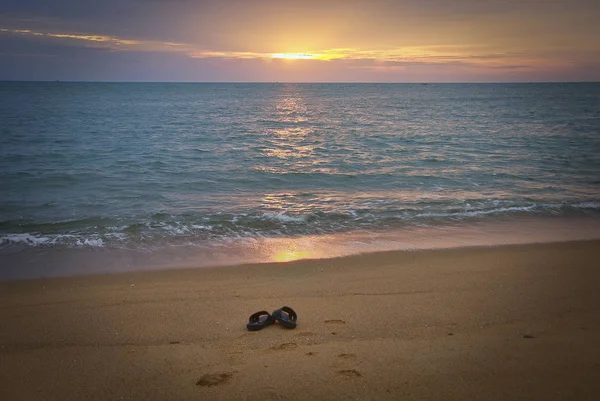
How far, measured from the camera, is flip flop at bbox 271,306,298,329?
5105 mm

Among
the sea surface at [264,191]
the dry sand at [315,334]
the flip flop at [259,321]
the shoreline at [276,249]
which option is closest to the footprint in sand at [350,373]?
the dry sand at [315,334]

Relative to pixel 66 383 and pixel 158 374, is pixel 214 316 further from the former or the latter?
Answer: pixel 66 383

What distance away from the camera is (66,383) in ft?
13.5

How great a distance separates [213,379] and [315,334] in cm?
132

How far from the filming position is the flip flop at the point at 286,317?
511cm

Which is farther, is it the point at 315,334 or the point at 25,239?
Result: the point at 25,239

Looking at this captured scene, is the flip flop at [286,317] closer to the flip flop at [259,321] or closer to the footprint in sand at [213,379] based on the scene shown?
the flip flop at [259,321]

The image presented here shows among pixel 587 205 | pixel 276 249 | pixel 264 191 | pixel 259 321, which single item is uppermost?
pixel 259 321

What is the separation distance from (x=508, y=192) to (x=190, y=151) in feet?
54.9

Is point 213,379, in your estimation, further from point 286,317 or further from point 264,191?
point 264,191

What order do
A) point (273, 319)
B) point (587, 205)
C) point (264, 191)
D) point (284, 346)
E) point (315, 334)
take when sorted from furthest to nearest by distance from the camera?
point (264, 191), point (587, 205), point (273, 319), point (315, 334), point (284, 346)

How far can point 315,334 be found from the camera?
496cm

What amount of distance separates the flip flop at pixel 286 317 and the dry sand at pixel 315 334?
96 mm

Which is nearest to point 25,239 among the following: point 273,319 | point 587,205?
point 273,319
